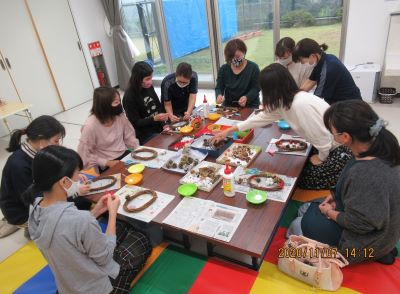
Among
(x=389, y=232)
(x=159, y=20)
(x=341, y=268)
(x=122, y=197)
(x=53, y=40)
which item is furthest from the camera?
(x=159, y=20)

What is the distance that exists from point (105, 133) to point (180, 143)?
0.65 m

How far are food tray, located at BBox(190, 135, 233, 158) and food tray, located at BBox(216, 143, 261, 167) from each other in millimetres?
41

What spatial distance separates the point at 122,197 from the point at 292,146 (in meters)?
1.22

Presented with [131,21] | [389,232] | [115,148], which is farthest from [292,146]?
[131,21]

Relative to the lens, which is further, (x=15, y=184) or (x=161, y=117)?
(x=161, y=117)

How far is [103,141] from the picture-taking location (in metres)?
2.51

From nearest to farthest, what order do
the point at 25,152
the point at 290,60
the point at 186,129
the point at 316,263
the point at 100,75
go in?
the point at 316,263 → the point at 25,152 → the point at 186,129 → the point at 290,60 → the point at 100,75

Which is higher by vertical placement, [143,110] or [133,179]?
[143,110]

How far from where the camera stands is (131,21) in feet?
20.2

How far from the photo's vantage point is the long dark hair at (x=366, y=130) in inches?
53.9

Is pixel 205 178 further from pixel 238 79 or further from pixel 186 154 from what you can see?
pixel 238 79

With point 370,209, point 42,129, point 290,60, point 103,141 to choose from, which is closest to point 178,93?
point 103,141

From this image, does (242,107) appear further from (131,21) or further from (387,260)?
(131,21)

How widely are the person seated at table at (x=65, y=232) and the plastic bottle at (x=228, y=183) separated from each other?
0.67 meters
